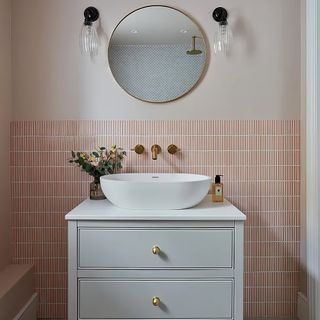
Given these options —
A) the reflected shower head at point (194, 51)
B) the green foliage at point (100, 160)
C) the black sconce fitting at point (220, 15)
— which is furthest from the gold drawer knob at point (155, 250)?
the black sconce fitting at point (220, 15)

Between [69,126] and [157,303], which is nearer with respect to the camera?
[157,303]

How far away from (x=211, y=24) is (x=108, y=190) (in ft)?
3.79

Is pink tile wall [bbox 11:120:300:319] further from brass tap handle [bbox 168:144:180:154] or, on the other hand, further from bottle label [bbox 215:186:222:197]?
bottle label [bbox 215:186:222:197]

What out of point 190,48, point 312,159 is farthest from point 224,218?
point 190,48

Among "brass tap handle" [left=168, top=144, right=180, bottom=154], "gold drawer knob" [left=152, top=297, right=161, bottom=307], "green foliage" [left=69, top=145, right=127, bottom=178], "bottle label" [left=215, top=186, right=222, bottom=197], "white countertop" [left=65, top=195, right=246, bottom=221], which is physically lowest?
"gold drawer knob" [left=152, top=297, right=161, bottom=307]

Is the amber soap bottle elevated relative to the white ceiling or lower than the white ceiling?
lower

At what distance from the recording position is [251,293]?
84.7 inches

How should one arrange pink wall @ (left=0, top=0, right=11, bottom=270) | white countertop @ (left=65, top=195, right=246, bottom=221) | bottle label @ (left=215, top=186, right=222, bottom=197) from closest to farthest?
white countertop @ (left=65, top=195, right=246, bottom=221)
bottle label @ (left=215, top=186, right=222, bottom=197)
pink wall @ (left=0, top=0, right=11, bottom=270)

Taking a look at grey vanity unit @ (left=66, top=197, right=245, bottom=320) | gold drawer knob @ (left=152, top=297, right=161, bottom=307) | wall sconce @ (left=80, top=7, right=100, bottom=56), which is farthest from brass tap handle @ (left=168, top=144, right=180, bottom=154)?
gold drawer knob @ (left=152, top=297, right=161, bottom=307)

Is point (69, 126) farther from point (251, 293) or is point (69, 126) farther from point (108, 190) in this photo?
point (251, 293)

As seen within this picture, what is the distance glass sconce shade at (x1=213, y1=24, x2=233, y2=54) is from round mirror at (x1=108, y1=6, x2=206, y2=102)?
0.25 ft

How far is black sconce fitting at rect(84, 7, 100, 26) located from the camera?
6.72ft

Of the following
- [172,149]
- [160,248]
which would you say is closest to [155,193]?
[160,248]

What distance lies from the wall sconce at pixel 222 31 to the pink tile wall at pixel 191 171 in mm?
443
